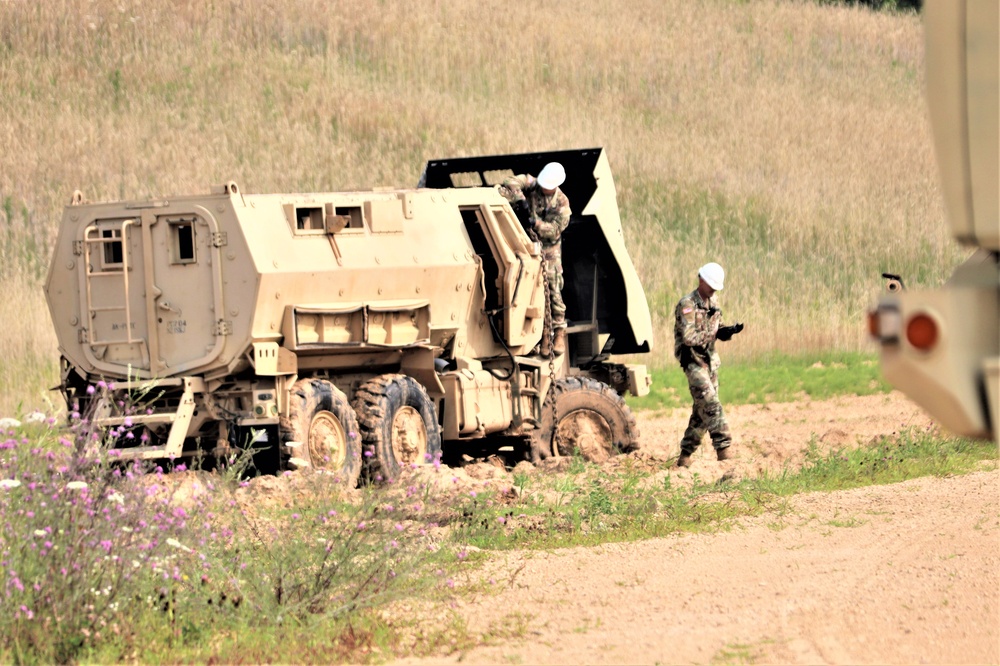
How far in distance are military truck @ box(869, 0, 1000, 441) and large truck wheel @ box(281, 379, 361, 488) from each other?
7.98 m

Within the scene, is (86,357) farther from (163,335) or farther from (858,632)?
(858,632)

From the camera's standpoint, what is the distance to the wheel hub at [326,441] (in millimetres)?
13162

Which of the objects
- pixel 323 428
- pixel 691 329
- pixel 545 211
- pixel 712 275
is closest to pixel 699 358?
pixel 691 329

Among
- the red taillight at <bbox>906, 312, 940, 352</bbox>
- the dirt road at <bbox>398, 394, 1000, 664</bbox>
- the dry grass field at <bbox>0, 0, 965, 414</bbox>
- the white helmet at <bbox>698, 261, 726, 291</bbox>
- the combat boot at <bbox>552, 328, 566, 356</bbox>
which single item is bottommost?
the dirt road at <bbox>398, 394, 1000, 664</bbox>

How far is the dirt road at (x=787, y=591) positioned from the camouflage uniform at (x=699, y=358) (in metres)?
2.20

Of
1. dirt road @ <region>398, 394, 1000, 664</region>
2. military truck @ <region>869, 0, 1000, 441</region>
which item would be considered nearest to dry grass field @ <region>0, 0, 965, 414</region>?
dirt road @ <region>398, 394, 1000, 664</region>

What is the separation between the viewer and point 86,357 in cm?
1349

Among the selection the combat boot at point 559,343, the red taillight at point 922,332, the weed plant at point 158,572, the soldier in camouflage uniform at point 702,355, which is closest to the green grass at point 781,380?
the combat boot at point 559,343

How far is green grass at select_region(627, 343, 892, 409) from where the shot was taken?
21.2 m

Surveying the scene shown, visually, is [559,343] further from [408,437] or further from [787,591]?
[787,591]

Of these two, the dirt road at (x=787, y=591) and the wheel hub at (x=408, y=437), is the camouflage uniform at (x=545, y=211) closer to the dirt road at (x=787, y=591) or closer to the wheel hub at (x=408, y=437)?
the wheel hub at (x=408, y=437)

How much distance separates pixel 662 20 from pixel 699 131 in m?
7.94

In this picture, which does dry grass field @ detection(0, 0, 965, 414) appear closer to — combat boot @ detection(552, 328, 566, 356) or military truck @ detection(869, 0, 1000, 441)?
combat boot @ detection(552, 328, 566, 356)

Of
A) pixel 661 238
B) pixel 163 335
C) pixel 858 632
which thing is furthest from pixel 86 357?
pixel 661 238
